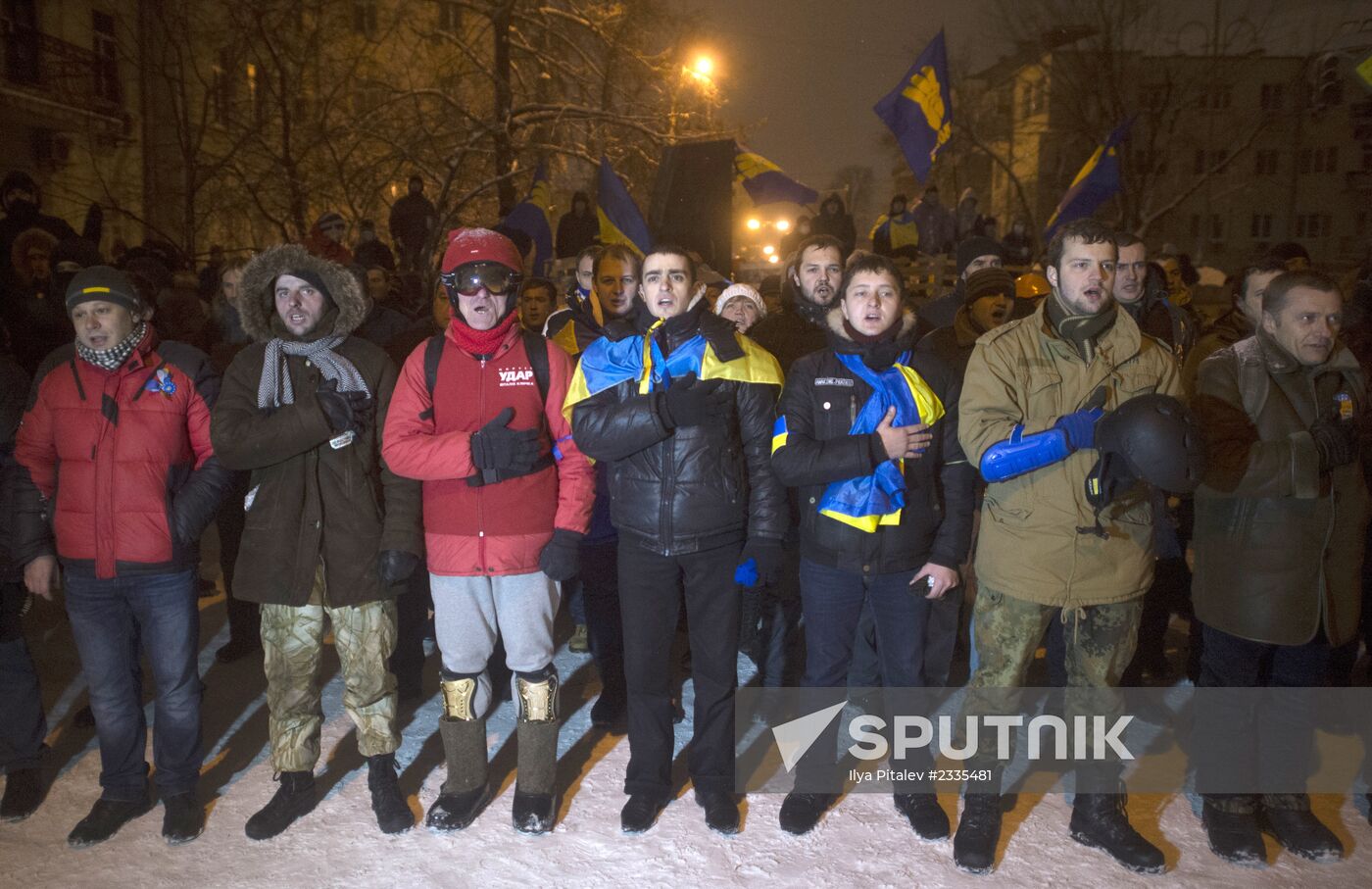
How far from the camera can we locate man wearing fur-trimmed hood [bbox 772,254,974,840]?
3832 millimetres

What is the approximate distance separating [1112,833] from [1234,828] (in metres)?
0.51

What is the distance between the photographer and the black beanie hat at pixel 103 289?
12.8 ft

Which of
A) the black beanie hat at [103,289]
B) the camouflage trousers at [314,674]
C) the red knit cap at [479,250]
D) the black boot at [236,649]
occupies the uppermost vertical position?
the red knit cap at [479,250]

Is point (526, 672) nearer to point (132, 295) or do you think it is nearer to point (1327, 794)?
point (132, 295)

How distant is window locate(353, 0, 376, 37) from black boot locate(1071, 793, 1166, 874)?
64.1ft

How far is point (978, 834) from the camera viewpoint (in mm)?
3703

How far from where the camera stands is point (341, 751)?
4645 millimetres

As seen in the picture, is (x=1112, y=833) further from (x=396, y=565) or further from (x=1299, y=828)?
(x=396, y=565)

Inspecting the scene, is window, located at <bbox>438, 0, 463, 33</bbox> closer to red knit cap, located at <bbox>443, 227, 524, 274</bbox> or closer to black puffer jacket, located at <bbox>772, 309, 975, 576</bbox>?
red knit cap, located at <bbox>443, 227, 524, 274</bbox>

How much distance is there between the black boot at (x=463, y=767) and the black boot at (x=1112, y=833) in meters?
2.45

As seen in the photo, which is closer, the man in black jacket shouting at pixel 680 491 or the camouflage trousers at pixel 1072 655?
the camouflage trousers at pixel 1072 655

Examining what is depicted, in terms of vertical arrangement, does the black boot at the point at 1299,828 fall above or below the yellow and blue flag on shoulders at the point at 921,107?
below

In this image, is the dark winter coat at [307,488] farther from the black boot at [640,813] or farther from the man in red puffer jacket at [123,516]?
the black boot at [640,813]

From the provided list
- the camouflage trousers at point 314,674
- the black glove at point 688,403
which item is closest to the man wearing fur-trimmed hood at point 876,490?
the black glove at point 688,403
